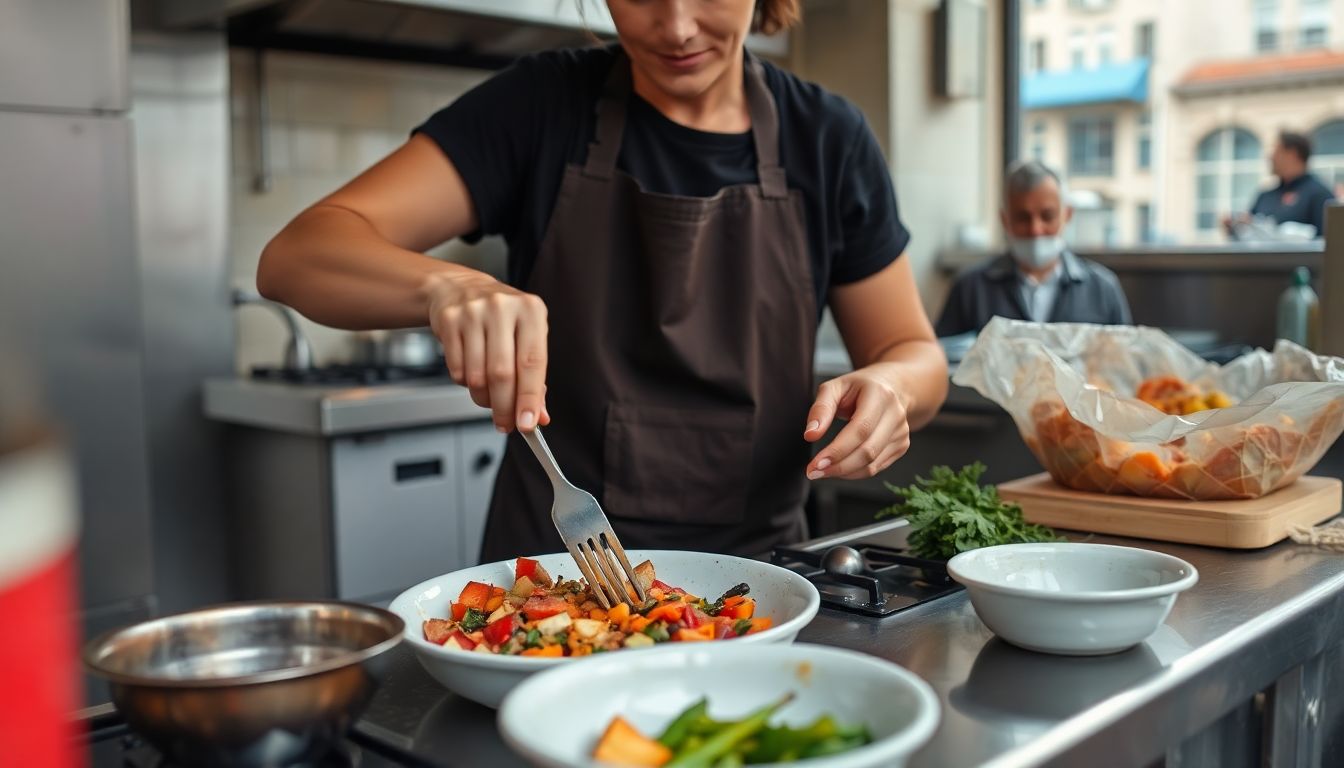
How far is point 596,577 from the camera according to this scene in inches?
43.7

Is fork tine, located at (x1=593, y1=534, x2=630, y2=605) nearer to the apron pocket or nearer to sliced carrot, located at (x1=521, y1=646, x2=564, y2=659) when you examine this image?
sliced carrot, located at (x1=521, y1=646, x2=564, y2=659)

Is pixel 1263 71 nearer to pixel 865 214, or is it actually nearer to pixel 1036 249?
pixel 1036 249

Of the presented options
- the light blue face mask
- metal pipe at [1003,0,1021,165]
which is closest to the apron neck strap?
the light blue face mask

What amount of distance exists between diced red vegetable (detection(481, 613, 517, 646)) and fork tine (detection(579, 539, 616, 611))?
10 centimetres

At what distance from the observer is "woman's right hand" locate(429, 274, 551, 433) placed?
3.49 feet

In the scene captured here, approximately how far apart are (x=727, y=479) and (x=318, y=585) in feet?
5.10

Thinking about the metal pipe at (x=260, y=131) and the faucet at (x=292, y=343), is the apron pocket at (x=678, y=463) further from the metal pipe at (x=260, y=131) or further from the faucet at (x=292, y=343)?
the metal pipe at (x=260, y=131)

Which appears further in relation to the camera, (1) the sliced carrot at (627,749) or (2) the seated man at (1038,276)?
(2) the seated man at (1038,276)

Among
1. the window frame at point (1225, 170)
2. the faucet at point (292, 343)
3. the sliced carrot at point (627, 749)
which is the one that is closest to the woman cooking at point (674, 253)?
the sliced carrot at point (627, 749)

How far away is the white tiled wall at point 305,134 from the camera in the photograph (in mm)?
3332

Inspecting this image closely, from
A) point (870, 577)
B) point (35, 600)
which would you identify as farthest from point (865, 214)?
point (35, 600)

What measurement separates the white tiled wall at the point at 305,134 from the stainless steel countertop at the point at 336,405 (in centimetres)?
33

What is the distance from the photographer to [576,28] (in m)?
3.36

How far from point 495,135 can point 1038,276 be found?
8.91 feet
